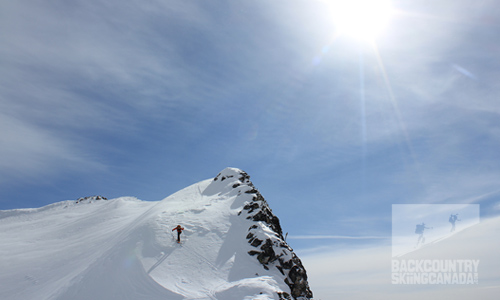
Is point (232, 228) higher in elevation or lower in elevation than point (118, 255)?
higher

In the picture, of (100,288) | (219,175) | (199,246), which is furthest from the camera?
(219,175)

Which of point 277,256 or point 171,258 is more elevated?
point 277,256

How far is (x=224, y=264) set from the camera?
21.5 metres

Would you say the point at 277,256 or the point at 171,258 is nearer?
the point at 171,258

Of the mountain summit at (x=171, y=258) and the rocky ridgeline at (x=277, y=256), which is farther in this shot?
the rocky ridgeline at (x=277, y=256)

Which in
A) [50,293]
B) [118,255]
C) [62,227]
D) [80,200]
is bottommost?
[50,293]

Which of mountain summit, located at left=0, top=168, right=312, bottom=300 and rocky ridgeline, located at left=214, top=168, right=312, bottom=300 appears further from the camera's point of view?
rocky ridgeline, located at left=214, top=168, right=312, bottom=300

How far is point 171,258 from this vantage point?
69.8 feet

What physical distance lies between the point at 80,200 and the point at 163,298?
55.7m

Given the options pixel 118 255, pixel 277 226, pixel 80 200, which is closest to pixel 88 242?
pixel 118 255

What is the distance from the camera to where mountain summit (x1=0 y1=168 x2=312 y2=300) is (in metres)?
18.2

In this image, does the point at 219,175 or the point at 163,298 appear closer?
the point at 163,298

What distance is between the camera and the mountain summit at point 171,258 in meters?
18.2

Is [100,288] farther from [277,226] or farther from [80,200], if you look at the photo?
[80,200]
